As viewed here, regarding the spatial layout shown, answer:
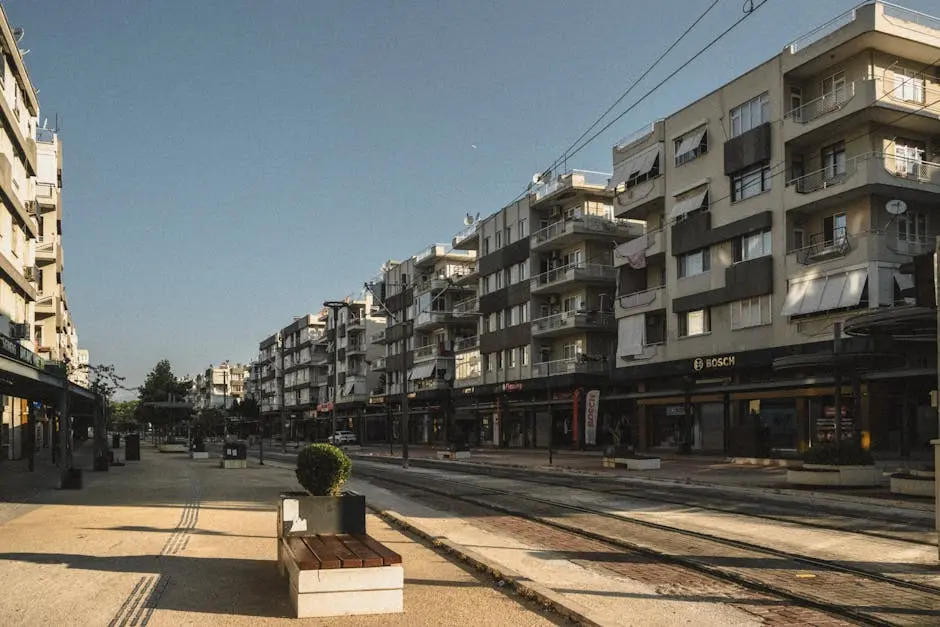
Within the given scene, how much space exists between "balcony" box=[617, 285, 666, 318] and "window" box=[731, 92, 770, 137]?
932 cm

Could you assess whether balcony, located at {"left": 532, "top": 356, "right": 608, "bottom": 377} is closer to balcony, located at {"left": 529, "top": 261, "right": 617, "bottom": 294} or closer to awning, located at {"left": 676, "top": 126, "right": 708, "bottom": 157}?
balcony, located at {"left": 529, "top": 261, "right": 617, "bottom": 294}

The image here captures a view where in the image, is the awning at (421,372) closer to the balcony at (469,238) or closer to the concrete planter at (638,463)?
the balcony at (469,238)

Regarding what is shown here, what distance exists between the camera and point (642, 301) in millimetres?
47281

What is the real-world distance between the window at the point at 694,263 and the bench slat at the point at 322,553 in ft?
119

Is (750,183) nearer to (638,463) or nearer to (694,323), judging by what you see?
(694,323)

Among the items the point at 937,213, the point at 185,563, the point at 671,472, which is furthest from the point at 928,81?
the point at 185,563

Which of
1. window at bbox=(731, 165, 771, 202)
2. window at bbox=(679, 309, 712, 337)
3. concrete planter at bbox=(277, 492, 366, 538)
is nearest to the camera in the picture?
concrete planter at bbox=(277, 492, 366, 538)

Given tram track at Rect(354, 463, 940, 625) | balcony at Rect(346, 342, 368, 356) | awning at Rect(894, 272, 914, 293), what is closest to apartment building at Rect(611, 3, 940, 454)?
awning at Rect(894, 272, 914, 293)

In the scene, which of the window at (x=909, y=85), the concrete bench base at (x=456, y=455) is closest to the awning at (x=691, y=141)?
the window at (x=909, y=85)

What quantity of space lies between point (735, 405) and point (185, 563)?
35.0m

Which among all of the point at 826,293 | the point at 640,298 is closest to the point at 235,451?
the point at 640,298

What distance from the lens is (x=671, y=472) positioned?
98.8ft

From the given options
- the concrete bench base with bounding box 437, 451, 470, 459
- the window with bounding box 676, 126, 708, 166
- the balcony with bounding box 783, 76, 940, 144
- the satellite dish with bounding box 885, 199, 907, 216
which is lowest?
the concrete bench base with bounding box 437, 451, 470, 459

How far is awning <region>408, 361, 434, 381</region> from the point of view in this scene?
74312 mm
